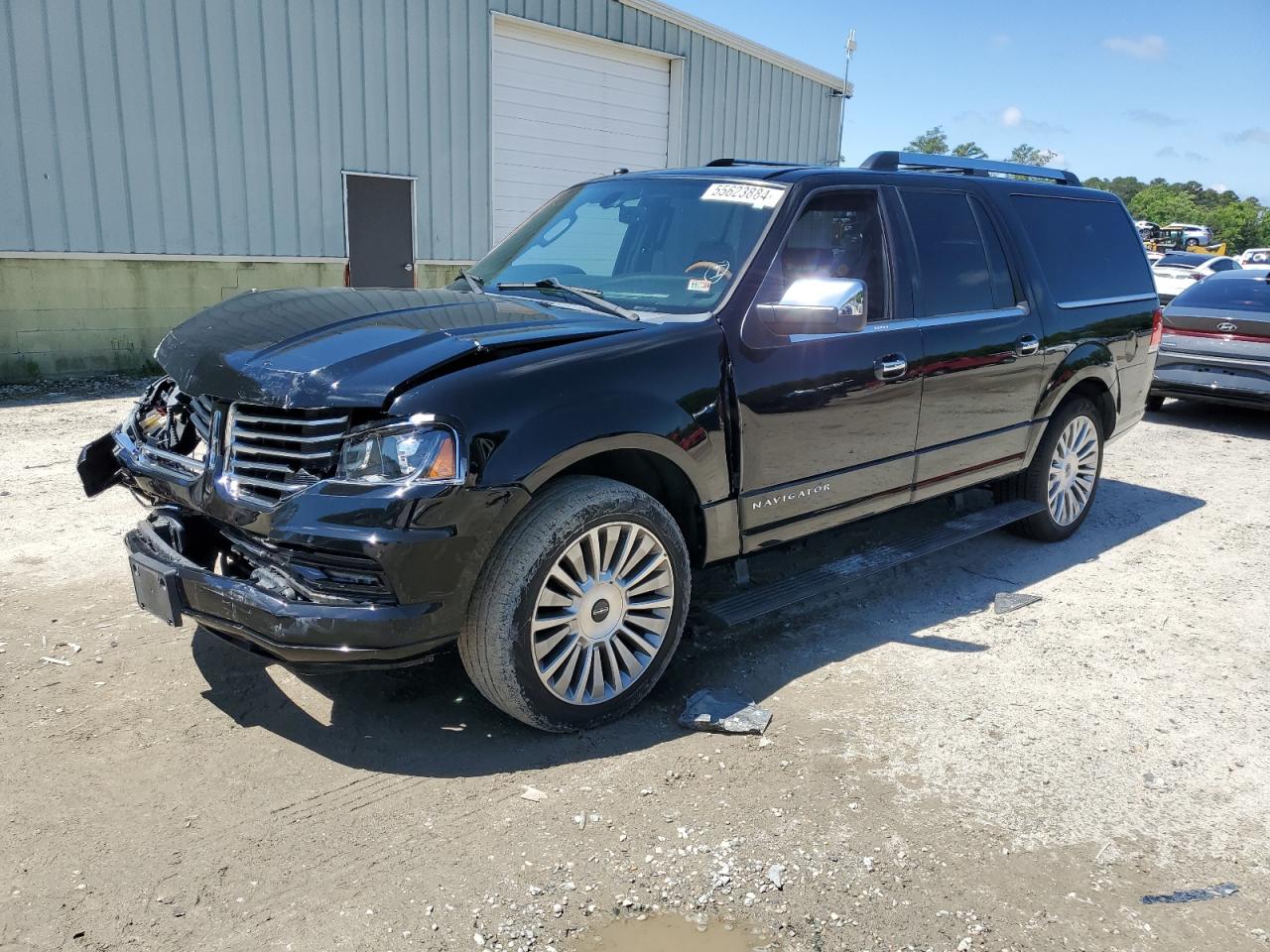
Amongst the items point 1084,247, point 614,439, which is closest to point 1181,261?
point 1084,247

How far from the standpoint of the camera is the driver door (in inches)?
151

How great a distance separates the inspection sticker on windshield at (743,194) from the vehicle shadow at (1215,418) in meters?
7.80

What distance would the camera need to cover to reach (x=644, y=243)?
4.31m

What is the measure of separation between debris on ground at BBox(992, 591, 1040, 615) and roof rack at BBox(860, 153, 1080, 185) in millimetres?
2282

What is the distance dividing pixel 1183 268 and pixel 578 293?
78.7ft

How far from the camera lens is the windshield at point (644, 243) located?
13.0ft

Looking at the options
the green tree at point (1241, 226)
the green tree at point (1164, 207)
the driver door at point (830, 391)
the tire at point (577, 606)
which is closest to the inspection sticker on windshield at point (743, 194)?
the driver door at point (830, 391)

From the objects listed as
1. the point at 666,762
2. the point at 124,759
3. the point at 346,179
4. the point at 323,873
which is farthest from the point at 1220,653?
the point at 346,179

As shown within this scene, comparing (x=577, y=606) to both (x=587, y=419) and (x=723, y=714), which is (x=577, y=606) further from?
(x=723, y=714)

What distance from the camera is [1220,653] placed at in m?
4.46

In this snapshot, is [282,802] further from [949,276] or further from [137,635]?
[949,276]

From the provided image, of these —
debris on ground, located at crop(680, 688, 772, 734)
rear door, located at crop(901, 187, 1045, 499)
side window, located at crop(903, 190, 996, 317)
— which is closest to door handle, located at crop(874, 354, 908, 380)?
rear door, located at crop(901, 187, 1045, 499)

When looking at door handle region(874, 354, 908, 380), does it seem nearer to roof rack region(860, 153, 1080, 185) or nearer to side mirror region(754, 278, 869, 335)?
side mirror region(754, 278, 869, 335)

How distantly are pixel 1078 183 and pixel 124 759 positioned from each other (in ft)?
20.0
